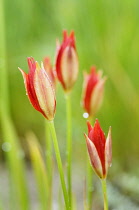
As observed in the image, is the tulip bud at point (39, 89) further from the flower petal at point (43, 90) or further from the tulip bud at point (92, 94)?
the tulip bud at point (92, 94)

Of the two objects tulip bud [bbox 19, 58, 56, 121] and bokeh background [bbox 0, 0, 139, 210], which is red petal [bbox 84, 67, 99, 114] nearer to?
tulip bud [bbox 19, 58, 56, 121]

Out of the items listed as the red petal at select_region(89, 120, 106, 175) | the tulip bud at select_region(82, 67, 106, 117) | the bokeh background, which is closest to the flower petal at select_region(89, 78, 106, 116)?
the tulip bud at select_region(82, 67, 106, 117)

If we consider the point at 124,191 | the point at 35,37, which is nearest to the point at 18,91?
the point at 35,37

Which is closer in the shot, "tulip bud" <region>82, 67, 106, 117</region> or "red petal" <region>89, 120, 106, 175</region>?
"red petal" <region>89, 120, 106, 175</region>

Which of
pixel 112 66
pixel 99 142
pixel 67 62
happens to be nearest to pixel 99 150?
pixel 99 142

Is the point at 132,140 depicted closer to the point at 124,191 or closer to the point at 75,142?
the point at 75,142

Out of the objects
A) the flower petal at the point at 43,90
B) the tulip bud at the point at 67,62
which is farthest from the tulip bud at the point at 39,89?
the tulip bud at the point at 67,62
